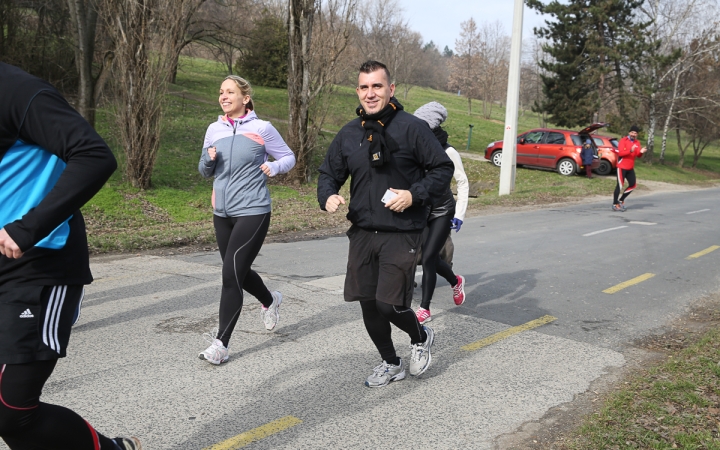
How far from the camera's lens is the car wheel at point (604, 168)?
1091 inches

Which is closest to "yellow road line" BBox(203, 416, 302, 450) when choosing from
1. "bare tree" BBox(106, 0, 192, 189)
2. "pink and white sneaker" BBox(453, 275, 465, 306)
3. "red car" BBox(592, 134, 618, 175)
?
"pink and white sneaker" BBox(453, 275, 465, 306)

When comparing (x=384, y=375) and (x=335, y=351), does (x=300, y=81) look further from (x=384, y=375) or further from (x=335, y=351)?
(x=384, y=375)

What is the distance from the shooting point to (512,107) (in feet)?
63.8

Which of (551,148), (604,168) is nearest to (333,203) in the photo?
(551,148)

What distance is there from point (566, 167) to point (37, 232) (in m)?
26.2

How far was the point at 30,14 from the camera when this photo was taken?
68.9 feet

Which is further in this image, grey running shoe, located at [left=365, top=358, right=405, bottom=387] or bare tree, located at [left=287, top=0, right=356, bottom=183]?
bare tree, located at [left=287, top=0, right=356, bottom=183]

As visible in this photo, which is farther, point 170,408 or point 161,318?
point 161,318

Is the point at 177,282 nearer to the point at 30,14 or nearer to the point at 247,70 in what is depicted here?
the point at 30,14

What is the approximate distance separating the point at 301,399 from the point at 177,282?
12.0 ft

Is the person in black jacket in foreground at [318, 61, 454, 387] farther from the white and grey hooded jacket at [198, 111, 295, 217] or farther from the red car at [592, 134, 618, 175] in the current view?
the red car at [592, 134, 618, 175]

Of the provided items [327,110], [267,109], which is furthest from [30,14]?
[267,109]

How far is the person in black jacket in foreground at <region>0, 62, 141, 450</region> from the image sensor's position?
7.43 ft

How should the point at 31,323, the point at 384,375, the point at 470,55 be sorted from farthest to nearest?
1. the point at 470,55
2. the point at 384,375
3. the point at 31,323
